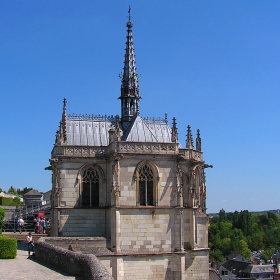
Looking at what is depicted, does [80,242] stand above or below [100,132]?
below

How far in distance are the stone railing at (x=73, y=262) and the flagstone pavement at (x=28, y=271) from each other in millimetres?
301

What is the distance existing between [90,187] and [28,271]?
14.0m

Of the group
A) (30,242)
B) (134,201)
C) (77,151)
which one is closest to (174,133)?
(134,201)

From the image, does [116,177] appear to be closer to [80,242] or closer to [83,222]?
Result: [83,222]

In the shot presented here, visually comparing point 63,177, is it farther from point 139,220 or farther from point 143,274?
point 143,274

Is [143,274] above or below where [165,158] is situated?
below

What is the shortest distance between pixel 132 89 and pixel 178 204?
41.5 ft

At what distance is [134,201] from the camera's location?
3459cm

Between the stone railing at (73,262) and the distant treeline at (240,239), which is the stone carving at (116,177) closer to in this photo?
the stone railing at (73,262)

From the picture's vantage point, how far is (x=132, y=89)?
43344 millimetres

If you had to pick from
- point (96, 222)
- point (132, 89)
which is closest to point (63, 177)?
point (96, 222)

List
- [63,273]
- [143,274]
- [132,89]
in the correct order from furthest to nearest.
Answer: [132,89]
[143,274]
[63,273]

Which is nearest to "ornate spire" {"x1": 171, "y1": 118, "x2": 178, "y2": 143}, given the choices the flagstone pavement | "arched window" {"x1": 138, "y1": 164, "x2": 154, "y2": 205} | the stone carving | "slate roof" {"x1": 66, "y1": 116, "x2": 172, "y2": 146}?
"slate roof" {"x1": 66, "y1": 116, "x2": 172, "y2": 146}

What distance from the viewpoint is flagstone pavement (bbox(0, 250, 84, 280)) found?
20.4m
